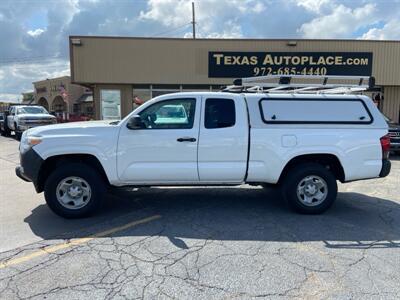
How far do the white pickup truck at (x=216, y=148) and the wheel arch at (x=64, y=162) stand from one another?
0.02 m

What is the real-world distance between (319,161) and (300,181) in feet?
1.81

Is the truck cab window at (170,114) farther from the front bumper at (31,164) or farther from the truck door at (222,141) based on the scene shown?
the front bumper at (31,164)

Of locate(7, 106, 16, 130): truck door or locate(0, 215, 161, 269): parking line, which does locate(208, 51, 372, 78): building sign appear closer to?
locate(7, 106, 16, 130): truck door

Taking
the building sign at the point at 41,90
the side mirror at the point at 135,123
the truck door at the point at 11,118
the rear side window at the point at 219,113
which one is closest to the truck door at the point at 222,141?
the rear side window at the point at 219,113

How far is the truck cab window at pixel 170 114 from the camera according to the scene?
5402 mm

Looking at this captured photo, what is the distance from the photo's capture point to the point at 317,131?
217 inches

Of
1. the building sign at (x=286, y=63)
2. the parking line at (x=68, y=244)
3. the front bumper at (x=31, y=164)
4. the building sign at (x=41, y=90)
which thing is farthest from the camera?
the building sign at (x=41, y=90)

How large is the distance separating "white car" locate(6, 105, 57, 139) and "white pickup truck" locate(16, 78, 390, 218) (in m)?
14.6

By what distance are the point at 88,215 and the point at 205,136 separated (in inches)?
83.1

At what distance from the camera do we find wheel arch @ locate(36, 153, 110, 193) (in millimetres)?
5371

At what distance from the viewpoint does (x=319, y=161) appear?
583 centimetres

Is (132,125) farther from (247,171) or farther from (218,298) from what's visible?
(218,298)

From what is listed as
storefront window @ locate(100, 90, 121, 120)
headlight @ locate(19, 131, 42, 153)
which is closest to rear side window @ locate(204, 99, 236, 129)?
headlight @ locate(19, 131, 42, 153)

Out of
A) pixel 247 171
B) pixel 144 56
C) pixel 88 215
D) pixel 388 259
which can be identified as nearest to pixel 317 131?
pixel 247 171
